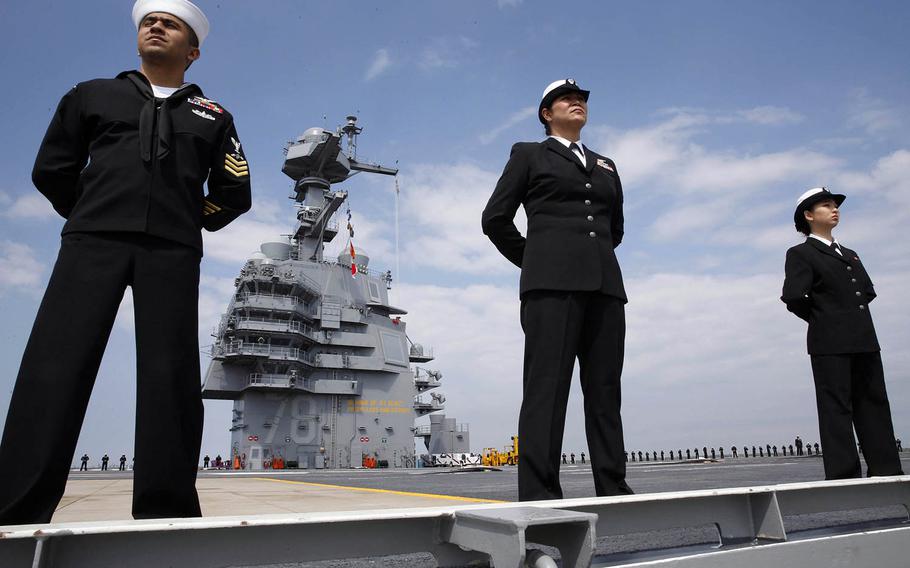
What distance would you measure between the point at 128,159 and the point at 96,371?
761 mm

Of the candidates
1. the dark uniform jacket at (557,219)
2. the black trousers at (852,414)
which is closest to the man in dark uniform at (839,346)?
the black trousers at (852,414)

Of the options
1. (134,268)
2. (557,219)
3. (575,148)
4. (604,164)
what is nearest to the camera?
(134,268)

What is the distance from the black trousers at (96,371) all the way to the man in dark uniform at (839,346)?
3.84 meters

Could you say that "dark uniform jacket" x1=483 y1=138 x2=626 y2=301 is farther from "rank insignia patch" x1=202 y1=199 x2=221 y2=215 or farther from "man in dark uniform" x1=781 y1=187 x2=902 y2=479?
"man in dark uniform" x1=781 y1=187 x2=902 y2=479

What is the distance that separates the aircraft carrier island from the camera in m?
28.1

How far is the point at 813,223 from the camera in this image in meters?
4.36

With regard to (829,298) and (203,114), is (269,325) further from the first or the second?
(203,114)

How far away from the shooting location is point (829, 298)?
4141mm

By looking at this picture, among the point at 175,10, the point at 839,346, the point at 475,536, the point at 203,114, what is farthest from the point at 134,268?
the point at 839,346

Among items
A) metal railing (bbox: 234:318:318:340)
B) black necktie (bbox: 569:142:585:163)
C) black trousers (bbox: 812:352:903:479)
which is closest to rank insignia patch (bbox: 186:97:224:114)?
black necktie (bbox: 569:142:585:163)

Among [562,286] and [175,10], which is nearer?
[175,10]

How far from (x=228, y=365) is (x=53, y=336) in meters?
28.7

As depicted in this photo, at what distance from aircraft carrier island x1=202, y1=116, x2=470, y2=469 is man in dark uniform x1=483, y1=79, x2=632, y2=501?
26.1m

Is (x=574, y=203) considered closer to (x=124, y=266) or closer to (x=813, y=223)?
(x=124, y=266)
